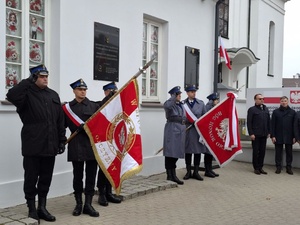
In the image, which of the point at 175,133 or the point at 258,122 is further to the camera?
the point at 258,122

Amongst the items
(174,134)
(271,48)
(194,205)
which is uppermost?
(271,48)

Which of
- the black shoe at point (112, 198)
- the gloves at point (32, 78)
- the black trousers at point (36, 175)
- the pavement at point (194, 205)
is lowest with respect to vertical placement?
the pavement at point (194, 205)

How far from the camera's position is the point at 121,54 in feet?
26.4

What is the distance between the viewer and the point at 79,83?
5.52 metres

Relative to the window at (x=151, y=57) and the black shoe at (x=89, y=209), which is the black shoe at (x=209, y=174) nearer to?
the window at (x=151, y=57)

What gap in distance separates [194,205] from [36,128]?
2859 mm

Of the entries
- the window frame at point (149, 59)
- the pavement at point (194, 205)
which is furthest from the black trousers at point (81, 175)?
the window frame at point (149, 59)

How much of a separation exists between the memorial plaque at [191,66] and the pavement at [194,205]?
2.77 meters

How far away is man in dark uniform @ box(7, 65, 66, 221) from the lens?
503 centimetres

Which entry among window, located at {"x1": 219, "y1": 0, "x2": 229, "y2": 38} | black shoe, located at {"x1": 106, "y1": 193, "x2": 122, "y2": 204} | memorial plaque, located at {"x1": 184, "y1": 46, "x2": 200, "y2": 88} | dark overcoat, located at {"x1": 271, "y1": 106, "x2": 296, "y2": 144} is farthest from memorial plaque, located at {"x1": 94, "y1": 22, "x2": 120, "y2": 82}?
window, located at {"x1": 219, "y1": 0, "x2": 229, "y2": 38}

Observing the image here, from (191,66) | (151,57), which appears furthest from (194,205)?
(191,66)

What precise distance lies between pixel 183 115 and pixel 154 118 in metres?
1.07

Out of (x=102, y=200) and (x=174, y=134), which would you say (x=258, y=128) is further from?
(x=102, y=200)

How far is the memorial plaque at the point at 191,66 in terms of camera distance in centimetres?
1017
